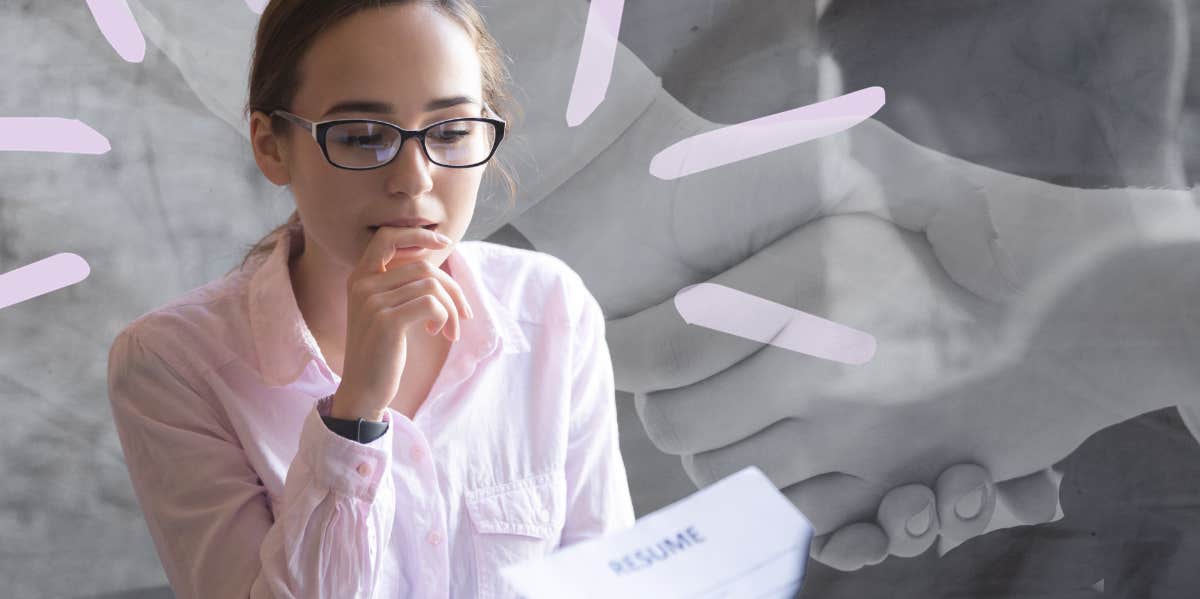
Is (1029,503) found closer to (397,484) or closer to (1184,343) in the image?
(1184,343)

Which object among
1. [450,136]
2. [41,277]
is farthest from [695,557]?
[41,277]

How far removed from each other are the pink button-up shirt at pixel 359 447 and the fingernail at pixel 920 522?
36.2 inches

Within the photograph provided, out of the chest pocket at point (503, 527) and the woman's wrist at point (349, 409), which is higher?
the woman's wrist at point (349, 409)

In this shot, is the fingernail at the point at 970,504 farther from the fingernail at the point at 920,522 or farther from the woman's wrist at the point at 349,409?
the woman's wrist at the point at 349,409

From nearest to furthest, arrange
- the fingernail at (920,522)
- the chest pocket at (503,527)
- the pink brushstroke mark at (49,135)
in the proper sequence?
the chest pocket at (503,527), the pink brushstroke mark at (49,135), the fingernail at (920,522)

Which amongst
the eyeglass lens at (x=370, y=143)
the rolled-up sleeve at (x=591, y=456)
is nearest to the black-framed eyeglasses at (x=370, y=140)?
the eyeglass lens at (x=370, y=143)

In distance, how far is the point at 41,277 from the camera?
1540 mm

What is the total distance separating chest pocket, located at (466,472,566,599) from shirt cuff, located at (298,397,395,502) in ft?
0.46

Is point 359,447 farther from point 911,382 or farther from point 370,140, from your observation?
point 911,382

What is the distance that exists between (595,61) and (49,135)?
77cm

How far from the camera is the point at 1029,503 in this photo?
1.87 metres

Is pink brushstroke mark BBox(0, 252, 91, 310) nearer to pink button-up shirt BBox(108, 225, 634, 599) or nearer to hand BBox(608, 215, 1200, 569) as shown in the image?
pink button-up shirt BBox(108, 225, 634, 599)

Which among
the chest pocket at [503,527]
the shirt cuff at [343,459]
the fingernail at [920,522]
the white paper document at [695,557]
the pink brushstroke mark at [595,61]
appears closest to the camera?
the white paper document at [695,557]

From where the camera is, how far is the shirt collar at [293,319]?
93 centimetres
